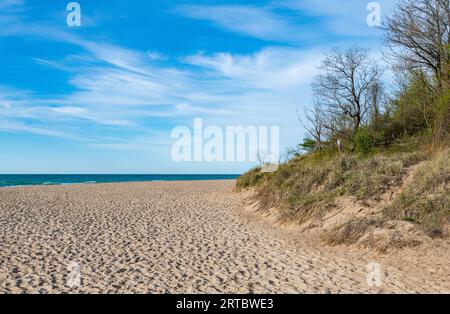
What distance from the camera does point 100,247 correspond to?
28.6ft

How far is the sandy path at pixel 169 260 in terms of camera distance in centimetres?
593

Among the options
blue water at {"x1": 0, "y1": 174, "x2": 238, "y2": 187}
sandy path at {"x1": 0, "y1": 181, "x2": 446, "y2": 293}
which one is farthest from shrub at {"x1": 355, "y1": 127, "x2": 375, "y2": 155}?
blue water at {"x1": 0, "y1": 174, "x2": 238, "y2": 187}

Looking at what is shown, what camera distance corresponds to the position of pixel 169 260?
24.8 feet

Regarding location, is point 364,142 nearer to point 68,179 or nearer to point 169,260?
point 169,260

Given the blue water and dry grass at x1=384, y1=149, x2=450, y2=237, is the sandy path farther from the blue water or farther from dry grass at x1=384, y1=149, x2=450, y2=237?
the blue water

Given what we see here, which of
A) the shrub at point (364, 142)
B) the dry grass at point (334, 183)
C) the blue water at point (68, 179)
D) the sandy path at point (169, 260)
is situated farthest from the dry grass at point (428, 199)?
the blue water at point (68, 179)

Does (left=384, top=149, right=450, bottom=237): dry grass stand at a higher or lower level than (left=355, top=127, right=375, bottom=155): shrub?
lower

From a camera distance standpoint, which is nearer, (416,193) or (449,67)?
(416,193)

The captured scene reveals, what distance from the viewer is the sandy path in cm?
593

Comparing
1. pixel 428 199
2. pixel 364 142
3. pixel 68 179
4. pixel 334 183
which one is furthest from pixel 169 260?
pixel 68 179

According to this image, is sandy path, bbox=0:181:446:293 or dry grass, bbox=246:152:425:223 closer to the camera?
sandy path, bbox=0:181:446:293
